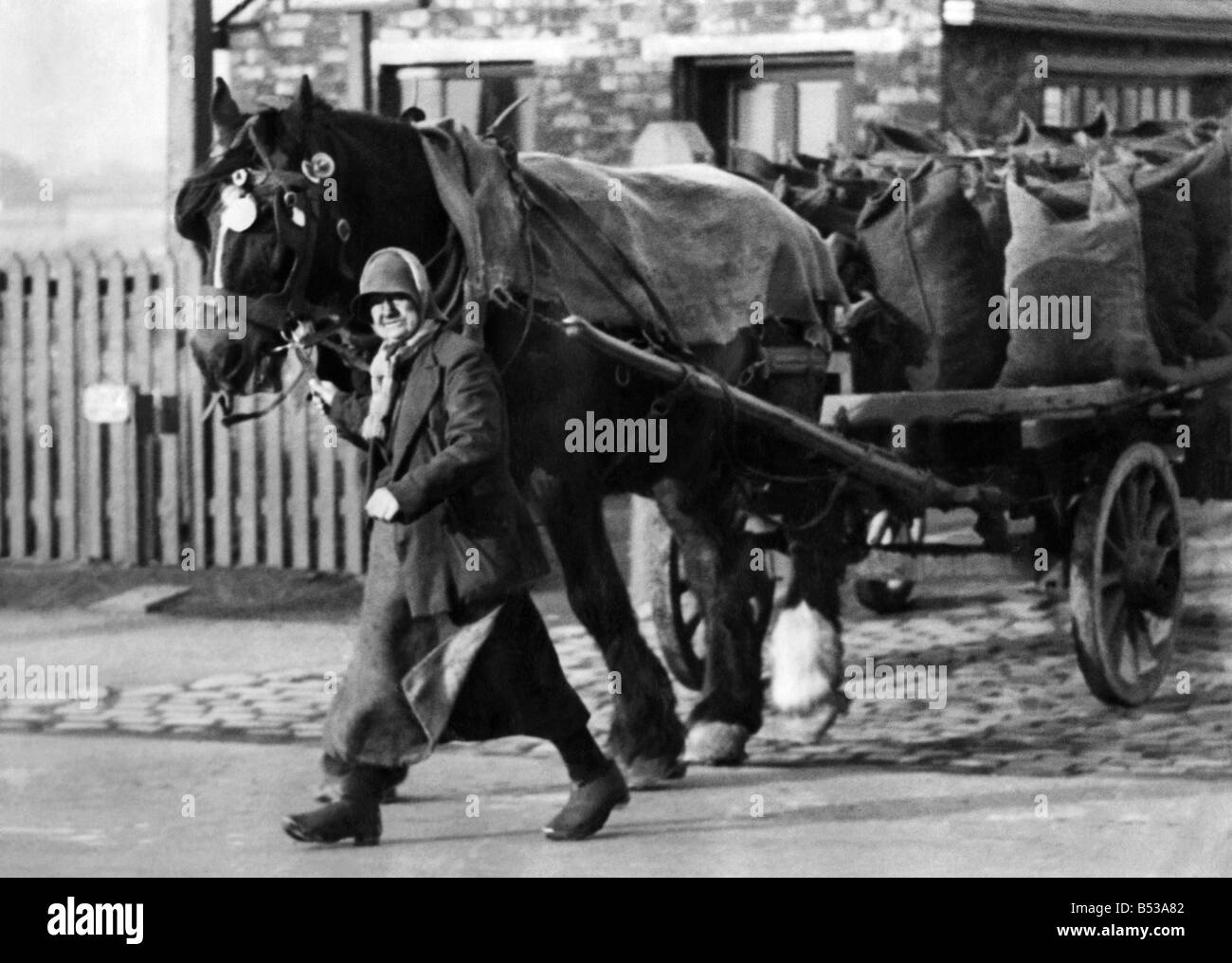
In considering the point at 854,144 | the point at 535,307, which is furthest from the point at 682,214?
the point at 854,144

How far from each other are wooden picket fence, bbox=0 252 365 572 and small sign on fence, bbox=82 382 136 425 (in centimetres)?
7

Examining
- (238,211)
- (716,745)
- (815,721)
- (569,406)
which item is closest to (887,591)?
(815,721)

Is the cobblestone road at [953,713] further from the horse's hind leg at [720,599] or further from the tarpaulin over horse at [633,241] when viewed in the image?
the tarpaulin over horse at [633,241]

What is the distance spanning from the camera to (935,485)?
353 inches

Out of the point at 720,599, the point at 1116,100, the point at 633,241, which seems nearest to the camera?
the point at 633,241

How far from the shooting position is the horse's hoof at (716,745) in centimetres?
853

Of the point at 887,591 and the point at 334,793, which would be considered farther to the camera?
the point at 887,591

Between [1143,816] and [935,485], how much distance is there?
1.69m

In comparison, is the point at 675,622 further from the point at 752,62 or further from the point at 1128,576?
the point at 752,62

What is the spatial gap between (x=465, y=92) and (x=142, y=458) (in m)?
4.19

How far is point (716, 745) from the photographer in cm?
853

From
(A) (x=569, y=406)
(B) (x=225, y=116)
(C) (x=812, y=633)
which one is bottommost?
(C) (x=812, y=633)

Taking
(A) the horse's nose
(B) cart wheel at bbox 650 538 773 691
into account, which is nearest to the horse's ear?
(A) the horse's nose

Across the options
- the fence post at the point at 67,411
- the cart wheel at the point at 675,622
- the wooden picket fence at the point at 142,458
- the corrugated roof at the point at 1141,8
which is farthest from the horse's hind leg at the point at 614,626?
the corrugated roof at the point at 1141,8
